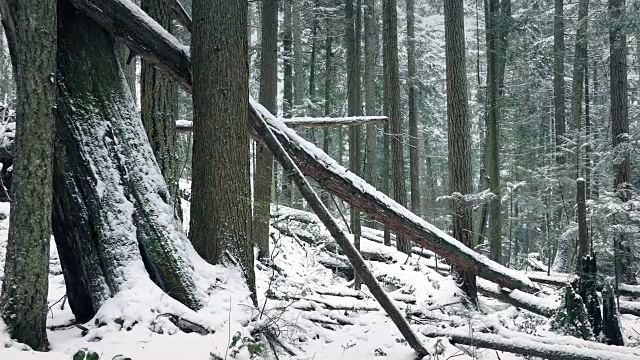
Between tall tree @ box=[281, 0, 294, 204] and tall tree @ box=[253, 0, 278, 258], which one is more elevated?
tall tree @ box=[281, 0, 294, 204]

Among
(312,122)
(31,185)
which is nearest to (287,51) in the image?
(312,122)

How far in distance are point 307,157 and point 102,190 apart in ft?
6.90

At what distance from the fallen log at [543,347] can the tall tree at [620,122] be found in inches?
357

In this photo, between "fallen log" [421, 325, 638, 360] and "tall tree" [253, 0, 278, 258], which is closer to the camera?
"fallen log" [421, 325, 638, 360]

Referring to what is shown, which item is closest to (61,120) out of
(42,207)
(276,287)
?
(42,207)

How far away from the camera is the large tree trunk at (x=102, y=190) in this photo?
13.0 ft

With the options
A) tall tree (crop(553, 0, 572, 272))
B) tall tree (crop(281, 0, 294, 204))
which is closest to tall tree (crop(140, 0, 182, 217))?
tall tree (crop(281, 0, 294, 204))

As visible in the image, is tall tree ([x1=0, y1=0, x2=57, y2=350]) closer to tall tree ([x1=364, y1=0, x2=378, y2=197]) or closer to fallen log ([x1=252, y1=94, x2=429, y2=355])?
fallen log ([x1=252, y1=94, x2=429, y2=355])

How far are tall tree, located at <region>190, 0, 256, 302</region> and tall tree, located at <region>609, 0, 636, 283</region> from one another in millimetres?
11227

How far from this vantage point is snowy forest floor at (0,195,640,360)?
3.50m

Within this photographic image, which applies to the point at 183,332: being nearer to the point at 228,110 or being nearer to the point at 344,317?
the point at 228,110

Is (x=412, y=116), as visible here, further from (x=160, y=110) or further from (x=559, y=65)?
(x=160, y=110)

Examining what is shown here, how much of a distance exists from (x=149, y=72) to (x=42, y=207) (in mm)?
2972

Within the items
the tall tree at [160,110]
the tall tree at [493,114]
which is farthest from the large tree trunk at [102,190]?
the tall tree at [493,114]
